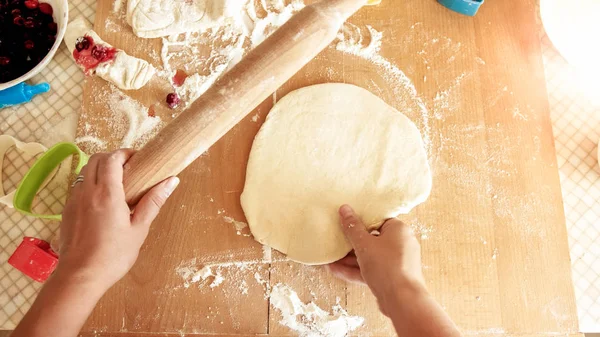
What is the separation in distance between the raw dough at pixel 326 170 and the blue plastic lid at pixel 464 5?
0.46 meters

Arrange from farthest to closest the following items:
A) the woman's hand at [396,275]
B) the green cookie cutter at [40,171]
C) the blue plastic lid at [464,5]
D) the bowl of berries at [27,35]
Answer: the blue plastic lid at [464,5] < the bowl of berries at [27,35] < the green cookie cutter at [40,171] < the woman's hand at [396,275]

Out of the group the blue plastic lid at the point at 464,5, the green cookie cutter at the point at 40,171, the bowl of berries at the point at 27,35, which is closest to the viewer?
the green cookie cutter at the point at 40,171

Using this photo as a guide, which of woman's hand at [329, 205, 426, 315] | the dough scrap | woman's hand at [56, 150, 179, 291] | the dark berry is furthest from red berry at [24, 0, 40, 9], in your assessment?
woman's hand at [329, 205, 426, 315]

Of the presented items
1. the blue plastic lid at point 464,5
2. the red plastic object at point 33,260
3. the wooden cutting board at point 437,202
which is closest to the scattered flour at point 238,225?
the wooden cutting board at point 437,202

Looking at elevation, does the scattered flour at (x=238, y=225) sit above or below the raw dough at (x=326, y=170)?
below

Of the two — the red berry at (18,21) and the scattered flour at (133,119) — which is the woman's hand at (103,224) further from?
the red berry at (18,21)

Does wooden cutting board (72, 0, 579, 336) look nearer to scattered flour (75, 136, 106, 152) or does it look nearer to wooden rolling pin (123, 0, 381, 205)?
scattered flour (75, 136, 106, 152)

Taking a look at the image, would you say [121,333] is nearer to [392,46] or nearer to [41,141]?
[41,141]

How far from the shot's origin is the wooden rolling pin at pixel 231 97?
1011mm

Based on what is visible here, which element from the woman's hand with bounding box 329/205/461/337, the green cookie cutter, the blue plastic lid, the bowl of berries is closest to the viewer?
the woman's hand with bounding box 329/205/461/337

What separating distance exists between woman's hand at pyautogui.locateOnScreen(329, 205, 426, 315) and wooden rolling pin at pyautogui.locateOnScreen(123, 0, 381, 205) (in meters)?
0.45

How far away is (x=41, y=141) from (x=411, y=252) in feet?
4.03

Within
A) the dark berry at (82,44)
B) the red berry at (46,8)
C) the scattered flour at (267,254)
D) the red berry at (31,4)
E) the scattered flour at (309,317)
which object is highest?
the red berry at (31,4)

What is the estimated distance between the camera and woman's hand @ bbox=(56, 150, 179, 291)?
0.96 m
